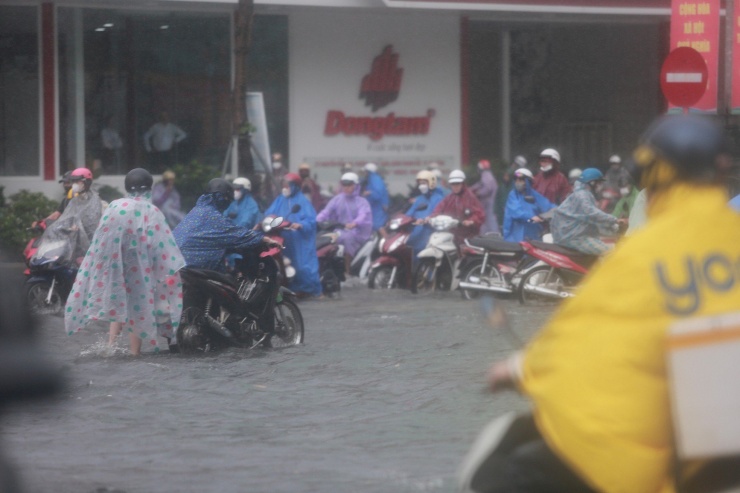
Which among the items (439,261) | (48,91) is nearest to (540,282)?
(439,261)

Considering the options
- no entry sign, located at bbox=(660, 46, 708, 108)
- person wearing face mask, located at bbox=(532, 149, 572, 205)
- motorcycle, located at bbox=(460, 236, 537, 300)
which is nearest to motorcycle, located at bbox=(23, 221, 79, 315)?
motorcycle, located at bbox=(460, 236, 537, 300)

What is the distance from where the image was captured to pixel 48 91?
74.3 ft

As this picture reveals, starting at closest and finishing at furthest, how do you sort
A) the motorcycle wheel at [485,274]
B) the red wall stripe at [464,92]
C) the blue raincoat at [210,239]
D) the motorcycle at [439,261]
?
the blue raincoat at [210,239]
the motorcycle wheel at [485,274]
the motorcycle at [439,261]
the red wall stripe at [464,92]

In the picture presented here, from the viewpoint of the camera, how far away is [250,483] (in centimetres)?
650

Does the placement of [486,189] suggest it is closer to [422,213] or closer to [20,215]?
[422,213]

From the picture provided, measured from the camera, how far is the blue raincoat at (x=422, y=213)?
18.1 m

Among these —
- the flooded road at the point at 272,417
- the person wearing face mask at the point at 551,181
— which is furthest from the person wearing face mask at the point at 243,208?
the flooded road at the point at 272,417

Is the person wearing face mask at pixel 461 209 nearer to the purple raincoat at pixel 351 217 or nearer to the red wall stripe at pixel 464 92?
the purple raincoat at pixel 351 217

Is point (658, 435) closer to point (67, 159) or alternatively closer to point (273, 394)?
point (273, 394)

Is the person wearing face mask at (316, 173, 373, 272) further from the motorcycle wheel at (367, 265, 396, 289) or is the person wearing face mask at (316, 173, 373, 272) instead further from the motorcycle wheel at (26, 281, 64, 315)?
the motorcycle wheel at (26, 281, 64, 315)

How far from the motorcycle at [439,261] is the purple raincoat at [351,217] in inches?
65.0

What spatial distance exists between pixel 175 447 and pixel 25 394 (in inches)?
179

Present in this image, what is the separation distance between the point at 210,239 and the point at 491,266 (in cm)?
570

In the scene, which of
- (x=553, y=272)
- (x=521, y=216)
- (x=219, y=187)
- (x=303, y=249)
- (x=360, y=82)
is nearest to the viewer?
(x=219, y=187)
